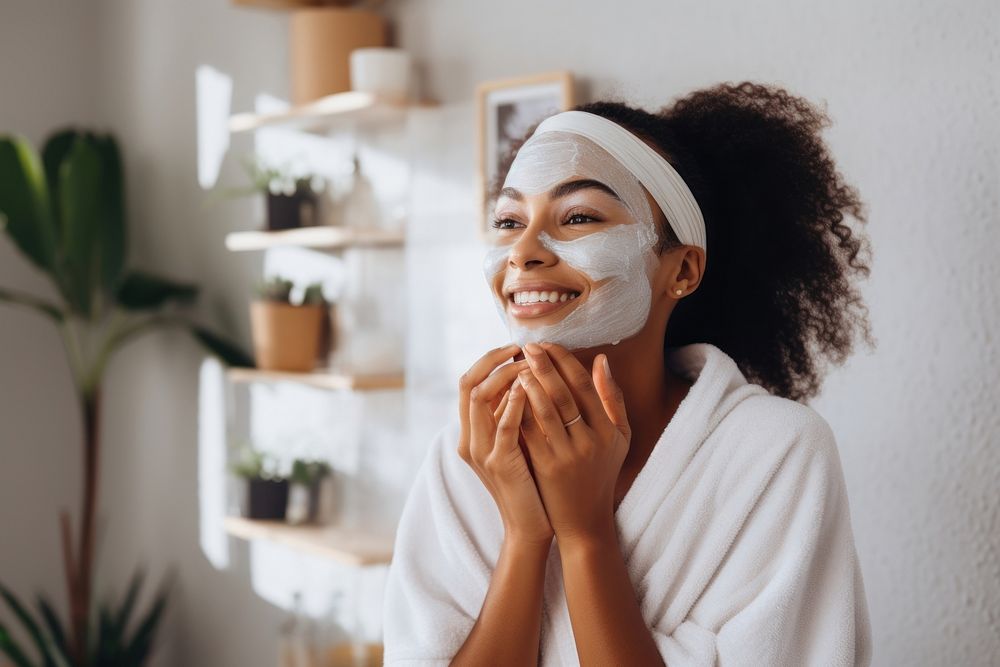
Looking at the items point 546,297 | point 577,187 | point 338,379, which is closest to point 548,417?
point 546,297

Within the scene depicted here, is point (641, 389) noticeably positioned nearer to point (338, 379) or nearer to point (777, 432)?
point (777, 432)

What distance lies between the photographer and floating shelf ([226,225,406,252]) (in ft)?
7.03

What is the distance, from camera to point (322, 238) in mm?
2186

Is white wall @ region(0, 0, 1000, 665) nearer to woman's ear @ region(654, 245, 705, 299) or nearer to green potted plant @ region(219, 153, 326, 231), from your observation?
green potted plant @ region(219, 153, 326, 231)

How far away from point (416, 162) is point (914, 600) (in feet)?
4.19

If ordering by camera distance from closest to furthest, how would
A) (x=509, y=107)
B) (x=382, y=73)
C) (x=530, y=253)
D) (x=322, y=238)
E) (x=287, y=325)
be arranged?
(x=530, y=253)
(x=509, y=107)
(x=382, y=73)
(x=322, y=238)
(x=287, y=325)

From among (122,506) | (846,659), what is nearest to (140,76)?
(122,506)

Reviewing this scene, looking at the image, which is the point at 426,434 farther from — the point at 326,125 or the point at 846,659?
the point at 846,659

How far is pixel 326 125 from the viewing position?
7.57 ft

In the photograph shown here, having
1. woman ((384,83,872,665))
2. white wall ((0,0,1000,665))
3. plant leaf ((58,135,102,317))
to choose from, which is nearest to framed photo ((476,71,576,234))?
white wall ((0,0,1000,665))

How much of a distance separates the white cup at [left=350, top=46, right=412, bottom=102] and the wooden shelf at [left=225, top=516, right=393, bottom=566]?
0.93 metres

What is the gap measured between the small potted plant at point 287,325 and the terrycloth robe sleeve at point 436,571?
1.26 metres

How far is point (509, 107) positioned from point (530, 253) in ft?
3.20

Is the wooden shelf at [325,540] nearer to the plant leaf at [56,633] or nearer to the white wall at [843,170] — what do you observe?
the white wall at [843,170]
